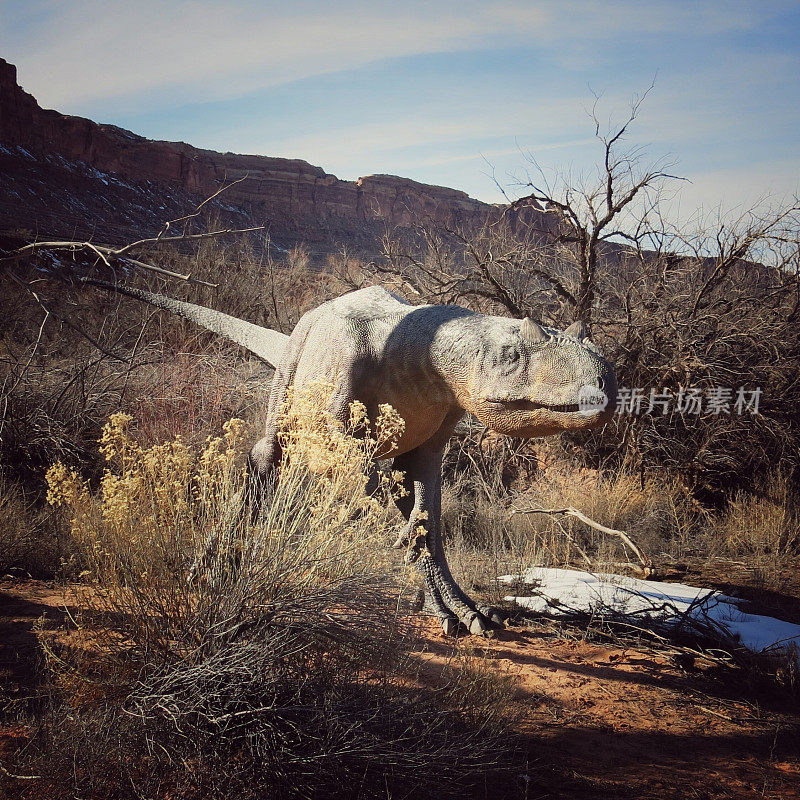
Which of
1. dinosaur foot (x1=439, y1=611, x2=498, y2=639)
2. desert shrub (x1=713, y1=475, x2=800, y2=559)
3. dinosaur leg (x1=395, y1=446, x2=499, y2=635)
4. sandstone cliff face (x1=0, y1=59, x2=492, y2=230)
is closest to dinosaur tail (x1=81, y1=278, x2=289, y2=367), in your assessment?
dinosaur leg (x1=395, y1=446, x2=499, y2=635)

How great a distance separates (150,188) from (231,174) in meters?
11.7

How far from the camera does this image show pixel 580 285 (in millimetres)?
7996

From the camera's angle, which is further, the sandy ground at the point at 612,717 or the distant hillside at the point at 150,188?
the distant hillside at the point at 150,188

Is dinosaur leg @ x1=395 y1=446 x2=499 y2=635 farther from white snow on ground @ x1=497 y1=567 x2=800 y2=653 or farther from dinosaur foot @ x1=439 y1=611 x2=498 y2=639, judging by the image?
white snow on ground @ x1=497 y1=567 x2=800 y2=653

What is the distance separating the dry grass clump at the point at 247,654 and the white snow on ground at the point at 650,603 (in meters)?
2.07

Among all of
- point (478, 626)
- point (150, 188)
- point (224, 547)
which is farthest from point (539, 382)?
point (150, 188)

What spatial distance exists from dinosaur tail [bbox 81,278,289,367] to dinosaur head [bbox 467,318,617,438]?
160 centimetres

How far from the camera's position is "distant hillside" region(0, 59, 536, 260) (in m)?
31.4

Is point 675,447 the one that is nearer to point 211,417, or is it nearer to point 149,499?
point 211,417

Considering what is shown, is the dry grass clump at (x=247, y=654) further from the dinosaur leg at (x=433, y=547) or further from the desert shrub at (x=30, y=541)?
the desert shrub at (x=30, y=541)

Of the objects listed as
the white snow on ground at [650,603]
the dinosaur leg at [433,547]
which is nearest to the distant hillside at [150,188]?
the white snow on ground at [650,603]

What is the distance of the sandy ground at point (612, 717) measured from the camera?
2684 millimetres

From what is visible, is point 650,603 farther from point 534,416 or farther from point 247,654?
point 247,654

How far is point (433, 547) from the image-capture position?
13.3 feet
